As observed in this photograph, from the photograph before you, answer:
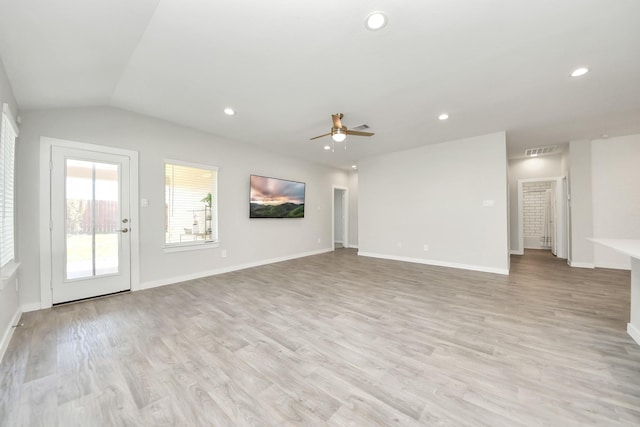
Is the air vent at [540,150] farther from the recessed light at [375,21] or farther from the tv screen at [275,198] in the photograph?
the recessed light at [375,21]

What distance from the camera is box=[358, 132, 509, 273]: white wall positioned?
470 cm

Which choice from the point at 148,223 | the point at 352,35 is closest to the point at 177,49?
the point at 352,35

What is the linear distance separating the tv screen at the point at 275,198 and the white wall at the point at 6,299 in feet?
10.9

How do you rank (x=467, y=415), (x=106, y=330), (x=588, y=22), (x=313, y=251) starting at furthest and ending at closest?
(x=313, y=251)
(x=106, y=330)
(x=588, y=22)
(x=467, y=415)

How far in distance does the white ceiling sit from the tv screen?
69.5 inches

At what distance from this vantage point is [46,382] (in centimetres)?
170

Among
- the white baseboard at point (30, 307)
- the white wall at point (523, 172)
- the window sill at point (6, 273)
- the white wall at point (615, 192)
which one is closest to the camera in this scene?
the window sill at point (6, 273)

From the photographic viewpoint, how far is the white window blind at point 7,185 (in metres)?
2.18

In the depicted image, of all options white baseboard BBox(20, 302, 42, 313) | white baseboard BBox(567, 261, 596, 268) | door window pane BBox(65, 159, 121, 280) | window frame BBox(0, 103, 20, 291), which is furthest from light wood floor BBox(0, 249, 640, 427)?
white baseboard BBox(567, 261, 596, 268)

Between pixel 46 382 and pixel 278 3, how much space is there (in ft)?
10.5

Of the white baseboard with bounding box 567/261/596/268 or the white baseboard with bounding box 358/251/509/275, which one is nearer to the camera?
the white baseboard with bounding box 358/251/509/275

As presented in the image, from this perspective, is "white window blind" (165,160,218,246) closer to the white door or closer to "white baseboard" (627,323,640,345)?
the white door

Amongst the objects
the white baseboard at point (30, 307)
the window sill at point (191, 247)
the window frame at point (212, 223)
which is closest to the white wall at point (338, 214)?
→ the window frame at point (212, 223)

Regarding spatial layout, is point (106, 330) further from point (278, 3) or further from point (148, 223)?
point (278, 3)
